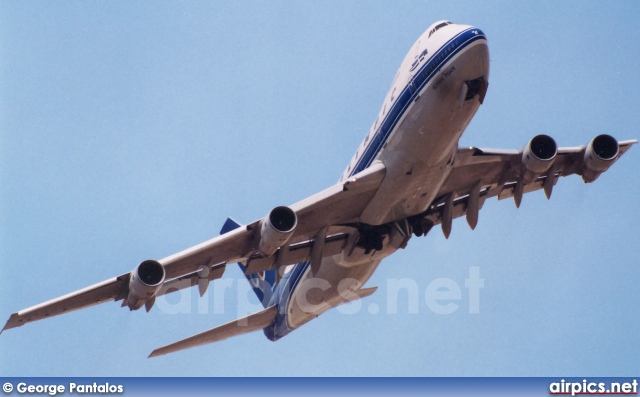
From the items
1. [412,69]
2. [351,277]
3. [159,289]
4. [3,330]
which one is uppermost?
[412,69]

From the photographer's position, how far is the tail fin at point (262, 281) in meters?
47.4

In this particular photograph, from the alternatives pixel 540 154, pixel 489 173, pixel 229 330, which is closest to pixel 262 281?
A: pixel 229 330

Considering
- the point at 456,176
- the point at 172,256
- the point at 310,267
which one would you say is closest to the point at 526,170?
the point at 456,176

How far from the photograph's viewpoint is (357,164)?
127 feet

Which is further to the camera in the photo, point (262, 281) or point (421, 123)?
point (262, 281)

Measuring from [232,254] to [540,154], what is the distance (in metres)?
12.3

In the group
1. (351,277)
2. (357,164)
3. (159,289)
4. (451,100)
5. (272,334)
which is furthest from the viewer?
(272,334)

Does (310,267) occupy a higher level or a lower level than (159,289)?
higher

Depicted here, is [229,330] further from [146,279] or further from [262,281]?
[146,279]

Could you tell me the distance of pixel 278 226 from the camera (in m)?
35.4

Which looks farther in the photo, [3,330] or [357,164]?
[357,164]

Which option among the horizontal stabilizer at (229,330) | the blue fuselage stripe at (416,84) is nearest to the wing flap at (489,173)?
the blue fuselage stripe at (416,84)

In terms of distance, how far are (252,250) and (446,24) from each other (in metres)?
11.0

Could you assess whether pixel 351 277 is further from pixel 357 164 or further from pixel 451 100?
pixel 451 100
